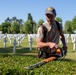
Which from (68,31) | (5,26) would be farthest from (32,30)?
(5,26)

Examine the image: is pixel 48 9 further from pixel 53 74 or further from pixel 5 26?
pixel 5 26

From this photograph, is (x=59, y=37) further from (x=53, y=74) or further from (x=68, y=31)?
(x=68, y=31)

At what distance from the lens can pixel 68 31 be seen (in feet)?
334

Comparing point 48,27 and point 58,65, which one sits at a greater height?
point 48,27

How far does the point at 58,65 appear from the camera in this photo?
556 cm

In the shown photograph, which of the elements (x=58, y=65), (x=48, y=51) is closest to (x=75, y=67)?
(x=58, y=65)

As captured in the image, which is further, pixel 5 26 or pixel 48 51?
pixel 5 26

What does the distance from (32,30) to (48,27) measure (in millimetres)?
101485

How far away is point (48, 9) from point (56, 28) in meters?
0.58

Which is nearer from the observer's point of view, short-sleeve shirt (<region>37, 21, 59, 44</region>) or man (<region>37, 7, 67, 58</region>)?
man (<region>37, 7, 67, 58</region>)

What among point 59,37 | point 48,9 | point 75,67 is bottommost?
point 75,67

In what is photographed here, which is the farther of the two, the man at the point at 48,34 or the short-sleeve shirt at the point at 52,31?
the short-sleeve shirt at the point at 52,31

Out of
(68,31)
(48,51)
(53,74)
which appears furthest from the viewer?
(68,31)

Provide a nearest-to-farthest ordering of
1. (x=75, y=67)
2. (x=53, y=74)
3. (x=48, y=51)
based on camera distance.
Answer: (x=53, y=74), (x=48, y=51), (x=75, y=67)
